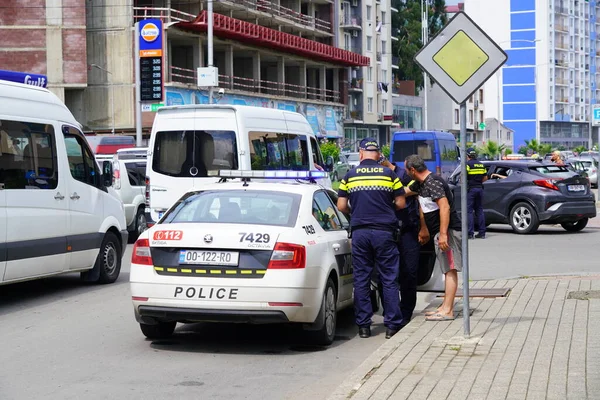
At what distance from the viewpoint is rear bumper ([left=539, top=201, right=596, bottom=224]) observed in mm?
22656

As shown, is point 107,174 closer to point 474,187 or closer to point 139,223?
point 139,223

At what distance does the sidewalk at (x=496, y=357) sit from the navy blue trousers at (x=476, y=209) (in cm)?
1037

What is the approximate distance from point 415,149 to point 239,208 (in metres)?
30.5

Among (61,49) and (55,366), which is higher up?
(61,49)

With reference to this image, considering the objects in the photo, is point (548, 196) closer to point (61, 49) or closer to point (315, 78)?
point (61, 49)

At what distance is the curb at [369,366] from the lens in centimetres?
674

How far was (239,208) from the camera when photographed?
370 inches

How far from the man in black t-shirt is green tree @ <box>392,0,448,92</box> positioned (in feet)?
288

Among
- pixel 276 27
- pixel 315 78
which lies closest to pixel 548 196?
pixel 276 27

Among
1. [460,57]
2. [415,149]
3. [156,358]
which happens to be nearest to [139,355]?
[156,358]

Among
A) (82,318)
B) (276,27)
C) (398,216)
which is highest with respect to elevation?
(276,27)

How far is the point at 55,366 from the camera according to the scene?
8.49 meters

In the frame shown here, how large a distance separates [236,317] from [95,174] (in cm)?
601

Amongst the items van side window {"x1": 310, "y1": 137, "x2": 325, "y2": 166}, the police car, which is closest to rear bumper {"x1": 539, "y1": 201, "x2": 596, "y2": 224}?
van side window {"x1": 310, "y1": 137, "x2": 325, "y2": 166}
